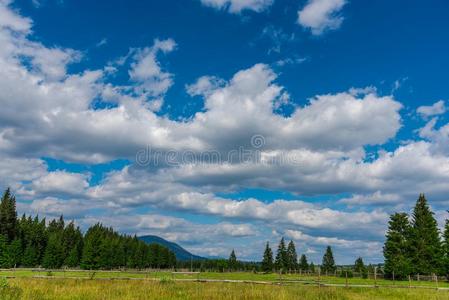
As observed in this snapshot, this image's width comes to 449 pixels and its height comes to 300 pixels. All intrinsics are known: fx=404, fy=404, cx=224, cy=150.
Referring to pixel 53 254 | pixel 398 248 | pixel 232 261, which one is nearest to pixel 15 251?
pixel 53 254

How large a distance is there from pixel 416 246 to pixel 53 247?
291ft

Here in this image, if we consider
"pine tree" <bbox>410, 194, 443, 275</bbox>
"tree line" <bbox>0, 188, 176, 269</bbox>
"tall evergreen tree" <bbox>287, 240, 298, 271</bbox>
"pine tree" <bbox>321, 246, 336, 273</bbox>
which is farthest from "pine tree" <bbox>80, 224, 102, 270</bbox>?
"pine tree" <bbox>410, 194, 443, 275</bbox>

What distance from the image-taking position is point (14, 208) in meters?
114

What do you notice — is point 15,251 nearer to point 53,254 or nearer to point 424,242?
point 53,254

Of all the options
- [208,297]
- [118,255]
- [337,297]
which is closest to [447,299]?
[337,297]

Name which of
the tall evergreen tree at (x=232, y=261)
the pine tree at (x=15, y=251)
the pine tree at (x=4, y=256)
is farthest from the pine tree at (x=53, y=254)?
the tall evergreen tree at (x=232, y=261)

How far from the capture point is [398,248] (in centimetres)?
6259

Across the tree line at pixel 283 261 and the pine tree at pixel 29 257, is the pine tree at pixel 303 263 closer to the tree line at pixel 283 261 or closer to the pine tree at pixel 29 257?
the tree line at pixel 283 261

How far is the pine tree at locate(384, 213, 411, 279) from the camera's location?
59.9 metres

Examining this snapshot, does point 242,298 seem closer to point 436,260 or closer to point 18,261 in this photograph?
point 436,260

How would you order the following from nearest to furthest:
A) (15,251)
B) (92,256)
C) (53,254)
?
(92,256) → (15,251) → (53,254)

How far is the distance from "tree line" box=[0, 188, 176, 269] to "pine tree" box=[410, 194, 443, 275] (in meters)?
64.7

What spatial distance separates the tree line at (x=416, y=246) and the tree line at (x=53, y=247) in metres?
61.5

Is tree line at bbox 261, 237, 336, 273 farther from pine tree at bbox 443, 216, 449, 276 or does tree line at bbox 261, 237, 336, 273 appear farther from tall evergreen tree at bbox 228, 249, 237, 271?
pine tree at bbox 443, 216, 449, 276
